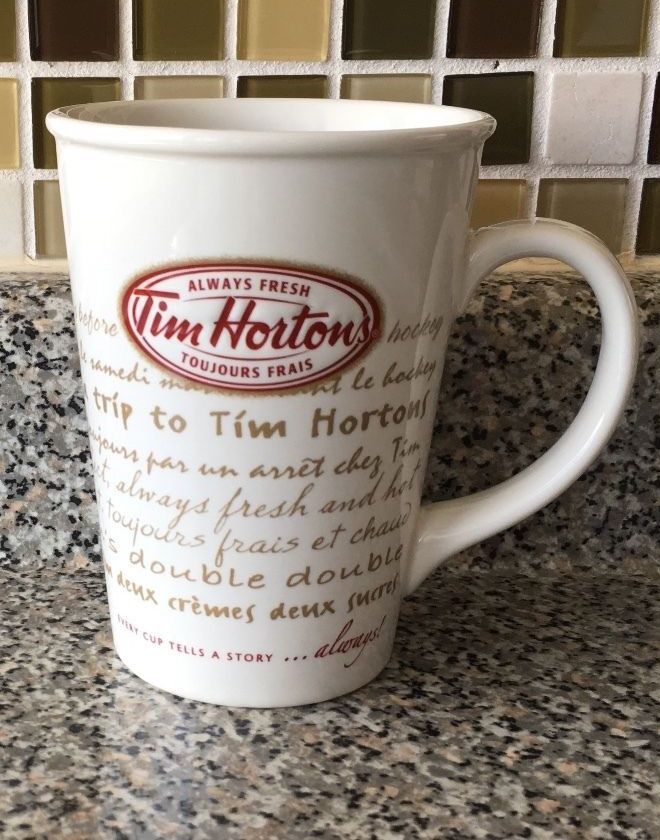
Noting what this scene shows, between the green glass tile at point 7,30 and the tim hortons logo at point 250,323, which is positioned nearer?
the tim hortons logo at point 250,323

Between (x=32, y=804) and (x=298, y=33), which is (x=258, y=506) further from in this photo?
(x=298, y=33)

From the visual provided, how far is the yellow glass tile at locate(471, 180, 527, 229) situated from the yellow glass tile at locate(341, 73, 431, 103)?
0.16 ft

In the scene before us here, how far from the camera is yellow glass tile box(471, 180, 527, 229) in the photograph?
1.55ft

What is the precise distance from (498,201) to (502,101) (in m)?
0.04

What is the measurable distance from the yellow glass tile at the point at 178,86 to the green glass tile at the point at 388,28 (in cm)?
6

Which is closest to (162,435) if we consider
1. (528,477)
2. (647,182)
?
(528,477)

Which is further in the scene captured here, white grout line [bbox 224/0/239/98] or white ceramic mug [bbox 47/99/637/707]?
white grout line [bbox 224/0/239/98]

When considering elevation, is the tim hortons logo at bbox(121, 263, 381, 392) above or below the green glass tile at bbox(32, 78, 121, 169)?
below

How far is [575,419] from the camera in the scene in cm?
39

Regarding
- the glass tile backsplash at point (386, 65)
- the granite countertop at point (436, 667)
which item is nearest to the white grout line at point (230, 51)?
the glass tile backsplash at point (386, 65)

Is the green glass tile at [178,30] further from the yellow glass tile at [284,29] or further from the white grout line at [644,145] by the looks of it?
the white grout line at [644,145]

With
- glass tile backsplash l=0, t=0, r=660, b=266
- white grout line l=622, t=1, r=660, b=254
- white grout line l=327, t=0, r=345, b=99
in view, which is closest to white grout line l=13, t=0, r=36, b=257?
glass tile backsplash l=0, t=0, r=660, b=266

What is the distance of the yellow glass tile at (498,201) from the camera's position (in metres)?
0.47

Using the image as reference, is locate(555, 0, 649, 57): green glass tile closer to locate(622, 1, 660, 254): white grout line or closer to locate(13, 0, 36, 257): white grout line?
locate(622, 1, 660, 254): white grout line
